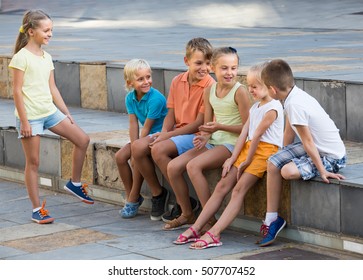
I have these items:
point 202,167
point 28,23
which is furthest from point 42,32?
point 202,167

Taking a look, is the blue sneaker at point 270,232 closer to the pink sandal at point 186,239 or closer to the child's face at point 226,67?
the pink sandal at point 186,239

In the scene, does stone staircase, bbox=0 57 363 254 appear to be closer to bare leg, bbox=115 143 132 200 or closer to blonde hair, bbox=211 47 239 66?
bare leg, bbox=115 143 132 200

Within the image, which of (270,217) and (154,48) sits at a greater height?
(154,48)

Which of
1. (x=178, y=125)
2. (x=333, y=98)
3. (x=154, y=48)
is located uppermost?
(x=154, y=48)

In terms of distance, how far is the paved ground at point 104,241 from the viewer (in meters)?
5.52

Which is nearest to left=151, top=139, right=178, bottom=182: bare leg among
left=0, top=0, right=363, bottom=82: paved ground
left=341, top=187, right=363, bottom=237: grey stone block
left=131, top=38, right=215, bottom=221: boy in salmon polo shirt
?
left=131, top=38, right=215, bottom=221: boy in salmon polo shirt

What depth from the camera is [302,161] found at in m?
5.56

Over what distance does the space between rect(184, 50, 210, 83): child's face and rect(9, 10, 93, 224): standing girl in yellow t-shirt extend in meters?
0.92

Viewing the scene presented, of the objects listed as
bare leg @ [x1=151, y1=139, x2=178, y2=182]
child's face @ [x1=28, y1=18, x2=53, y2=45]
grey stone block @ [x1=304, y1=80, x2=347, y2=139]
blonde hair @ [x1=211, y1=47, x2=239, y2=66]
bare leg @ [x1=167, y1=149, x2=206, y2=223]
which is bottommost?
bare leg @ [x1=167, y1=149, x2=206, y2=223]

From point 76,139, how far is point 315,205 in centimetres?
188

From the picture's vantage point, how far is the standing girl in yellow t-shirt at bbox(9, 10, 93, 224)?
250 inches

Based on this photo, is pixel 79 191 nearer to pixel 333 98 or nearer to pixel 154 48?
pixel 333 98

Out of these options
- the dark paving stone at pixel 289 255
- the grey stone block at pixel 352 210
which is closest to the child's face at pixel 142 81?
the dark paving stone at pixel 289 255

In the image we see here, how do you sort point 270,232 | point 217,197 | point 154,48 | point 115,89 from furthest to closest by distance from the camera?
1. point 154,48
2. point 115,89
3. point 217,197
4. point 270,232
